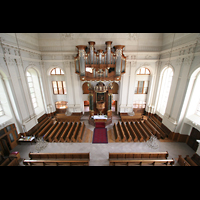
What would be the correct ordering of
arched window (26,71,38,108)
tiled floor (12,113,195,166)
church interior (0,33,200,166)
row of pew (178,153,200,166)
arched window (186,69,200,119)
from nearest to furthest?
row of pew (178,153,200,166)
church interior (0,33,200,166)
arched window (186,69,200,119)
tiled floor (12,113,195,166)
arched window (26,71,38,108)

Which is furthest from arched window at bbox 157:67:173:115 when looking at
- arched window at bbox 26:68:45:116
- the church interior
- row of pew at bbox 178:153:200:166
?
arched window at bbox 26:68:45:116

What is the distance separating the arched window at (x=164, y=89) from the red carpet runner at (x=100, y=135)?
6539 millimetres

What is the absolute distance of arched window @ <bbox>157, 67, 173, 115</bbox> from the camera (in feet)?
33.2

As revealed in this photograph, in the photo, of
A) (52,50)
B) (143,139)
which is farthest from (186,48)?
(52,50)

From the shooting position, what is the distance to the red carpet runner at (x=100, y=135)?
27.8 ft

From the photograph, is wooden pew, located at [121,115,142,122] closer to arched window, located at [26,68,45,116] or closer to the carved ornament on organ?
the carved ornament on organ

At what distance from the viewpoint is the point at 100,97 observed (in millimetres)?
11844

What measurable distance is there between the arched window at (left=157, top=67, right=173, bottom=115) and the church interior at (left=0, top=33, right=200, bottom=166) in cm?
10

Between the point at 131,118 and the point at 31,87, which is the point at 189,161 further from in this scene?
the point at 31,87

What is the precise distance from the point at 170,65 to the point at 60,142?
1150 centimetres

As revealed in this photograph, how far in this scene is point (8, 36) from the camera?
701 cm

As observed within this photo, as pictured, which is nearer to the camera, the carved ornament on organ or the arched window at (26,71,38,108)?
the carved ornament on organ

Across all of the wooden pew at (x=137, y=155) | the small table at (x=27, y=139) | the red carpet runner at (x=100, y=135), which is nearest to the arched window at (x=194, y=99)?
the wooden pew at (x=137, y=155)

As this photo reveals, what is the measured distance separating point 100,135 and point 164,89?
26.3ft
